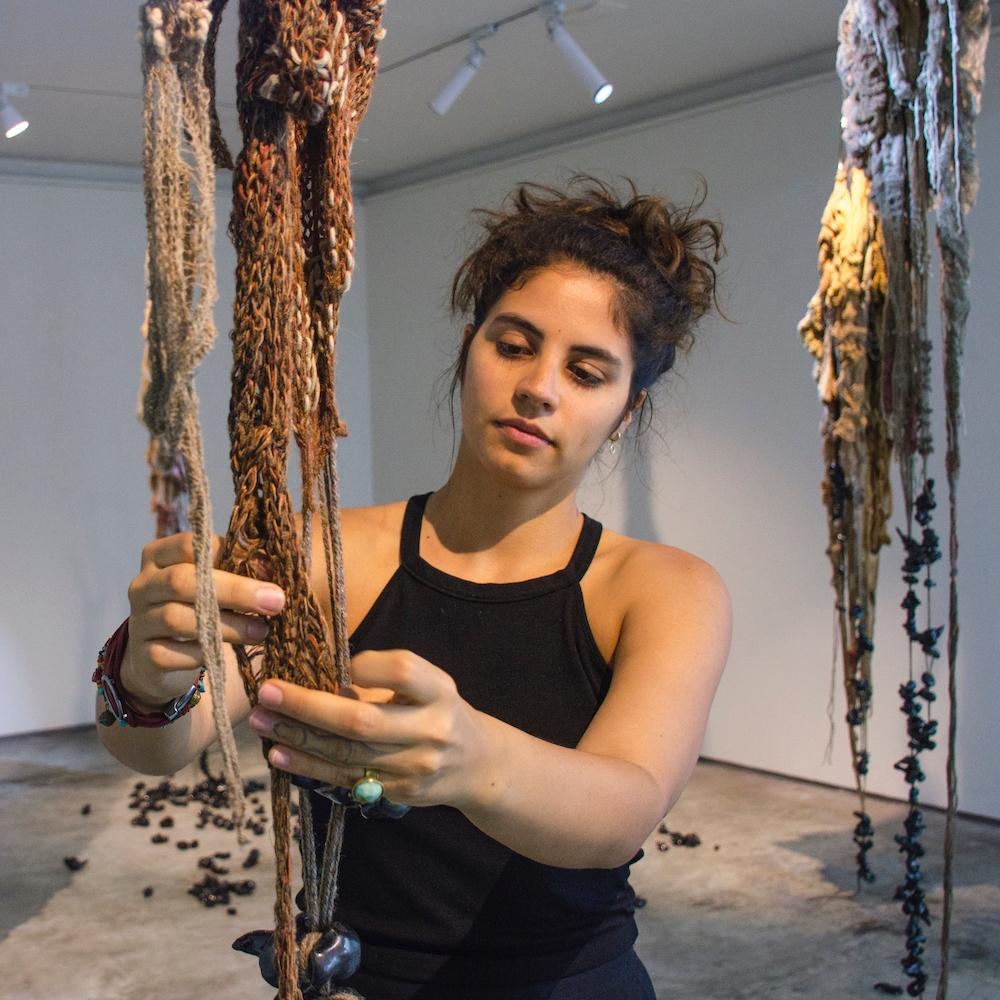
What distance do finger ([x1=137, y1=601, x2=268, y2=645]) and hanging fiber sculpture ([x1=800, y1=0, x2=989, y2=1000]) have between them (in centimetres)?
75

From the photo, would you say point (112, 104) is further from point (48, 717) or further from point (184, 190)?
point (184, 190)

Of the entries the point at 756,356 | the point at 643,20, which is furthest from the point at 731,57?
the point at 756,356

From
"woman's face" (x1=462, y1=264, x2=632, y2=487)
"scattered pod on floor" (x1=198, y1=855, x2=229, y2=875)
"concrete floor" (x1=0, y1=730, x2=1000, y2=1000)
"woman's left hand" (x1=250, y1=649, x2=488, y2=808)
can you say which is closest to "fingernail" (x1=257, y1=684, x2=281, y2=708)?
"woman's left hand" (x1=250, y1=649, x2=488, y2=808)

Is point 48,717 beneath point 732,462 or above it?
beneath

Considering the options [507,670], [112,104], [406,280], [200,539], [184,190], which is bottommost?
[507,670]

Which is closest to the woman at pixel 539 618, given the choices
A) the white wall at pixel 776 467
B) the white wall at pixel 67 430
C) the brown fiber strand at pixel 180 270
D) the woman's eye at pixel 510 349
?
the woman's eye at pixel 510 349

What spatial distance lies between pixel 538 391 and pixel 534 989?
1.79 feet

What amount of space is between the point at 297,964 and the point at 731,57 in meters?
3.27

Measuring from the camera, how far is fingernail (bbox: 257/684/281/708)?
23.6 inches

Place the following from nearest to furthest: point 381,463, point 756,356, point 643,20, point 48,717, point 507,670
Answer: point 507,670
point 643,20
point 756,356
point 48,717
point 381,463

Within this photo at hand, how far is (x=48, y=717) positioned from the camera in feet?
14.0

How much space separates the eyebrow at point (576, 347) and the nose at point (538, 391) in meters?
0.04

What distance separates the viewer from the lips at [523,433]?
0.93 metres

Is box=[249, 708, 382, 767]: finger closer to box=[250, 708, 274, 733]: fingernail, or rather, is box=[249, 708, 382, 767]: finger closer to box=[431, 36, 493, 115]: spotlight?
box=[250, 708, 274, 733]: fingernail
